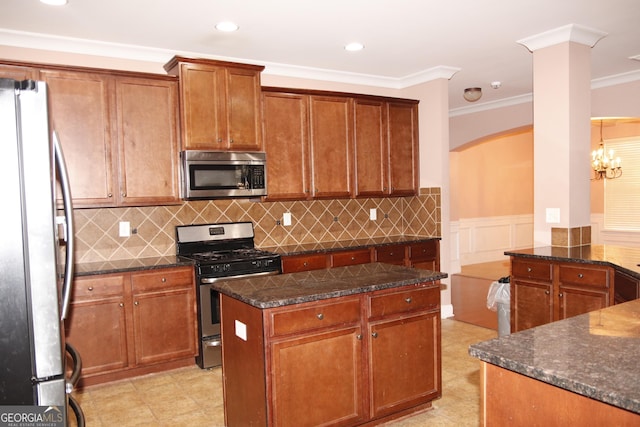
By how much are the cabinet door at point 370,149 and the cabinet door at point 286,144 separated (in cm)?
60

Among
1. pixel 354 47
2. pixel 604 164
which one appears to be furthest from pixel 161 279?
pixel 604 164

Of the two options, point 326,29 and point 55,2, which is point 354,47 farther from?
point 55,2

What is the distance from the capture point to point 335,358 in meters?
2.54

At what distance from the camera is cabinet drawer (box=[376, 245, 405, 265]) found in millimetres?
4843

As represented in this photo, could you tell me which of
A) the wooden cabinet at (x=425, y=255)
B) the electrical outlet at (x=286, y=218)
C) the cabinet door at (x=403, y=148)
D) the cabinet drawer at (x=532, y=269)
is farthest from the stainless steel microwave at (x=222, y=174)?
the cabinet drawer at (x=532, y=269)

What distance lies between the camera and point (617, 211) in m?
8.30

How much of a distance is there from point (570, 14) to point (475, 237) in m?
5.99

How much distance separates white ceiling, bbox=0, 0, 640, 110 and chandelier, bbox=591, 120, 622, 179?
124 inches

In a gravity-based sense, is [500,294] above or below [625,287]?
below

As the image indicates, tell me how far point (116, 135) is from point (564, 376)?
11.7ft

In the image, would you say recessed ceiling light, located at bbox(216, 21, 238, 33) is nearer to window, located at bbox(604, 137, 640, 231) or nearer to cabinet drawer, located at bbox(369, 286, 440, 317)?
cabinet drawer, located at bbox(369, 286, 440, 317)

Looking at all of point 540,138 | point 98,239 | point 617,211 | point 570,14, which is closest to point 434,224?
point 540,138

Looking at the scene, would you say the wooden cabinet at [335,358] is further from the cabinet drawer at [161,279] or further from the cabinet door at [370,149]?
the cabinet door at [370,149]

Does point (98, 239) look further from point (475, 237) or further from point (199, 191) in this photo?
point (475, 237)
